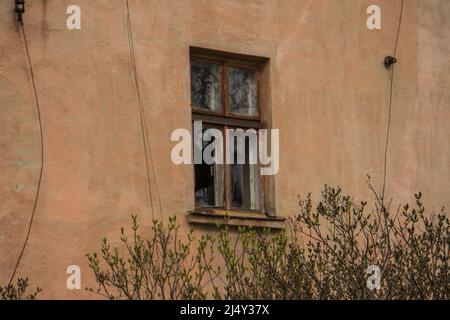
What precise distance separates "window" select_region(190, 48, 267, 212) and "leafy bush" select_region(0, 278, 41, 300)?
2.54 m

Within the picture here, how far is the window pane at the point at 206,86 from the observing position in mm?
18766

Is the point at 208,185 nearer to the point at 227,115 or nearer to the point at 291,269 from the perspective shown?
the point at 227,115

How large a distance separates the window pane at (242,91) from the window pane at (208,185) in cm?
64

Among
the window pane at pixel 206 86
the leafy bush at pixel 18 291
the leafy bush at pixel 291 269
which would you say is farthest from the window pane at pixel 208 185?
the leafy bush at pixel 18 291

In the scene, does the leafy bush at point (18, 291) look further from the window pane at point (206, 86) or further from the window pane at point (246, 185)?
the window pane at point (206, 86)

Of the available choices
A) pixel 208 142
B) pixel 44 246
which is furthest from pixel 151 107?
pixel 44 246

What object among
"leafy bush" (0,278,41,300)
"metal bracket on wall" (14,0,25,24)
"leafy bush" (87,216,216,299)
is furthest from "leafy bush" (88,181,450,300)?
"metal bracket on wall" (14,0,25,24)

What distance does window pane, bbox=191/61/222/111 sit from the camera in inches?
739

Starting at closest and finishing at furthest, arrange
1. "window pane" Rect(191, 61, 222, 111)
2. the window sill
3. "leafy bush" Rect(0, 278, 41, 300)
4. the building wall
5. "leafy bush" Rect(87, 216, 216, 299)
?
"leafy bush" Rect(87, 216, 216, 299)
"leafy bush" Rect(0, 278, 41, 300)
the building wall
the window sill
"window pane" Rect(191, 61, 222, 111)

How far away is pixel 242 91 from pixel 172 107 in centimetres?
109

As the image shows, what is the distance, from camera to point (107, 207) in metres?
17.6

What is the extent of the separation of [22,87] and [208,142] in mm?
2326

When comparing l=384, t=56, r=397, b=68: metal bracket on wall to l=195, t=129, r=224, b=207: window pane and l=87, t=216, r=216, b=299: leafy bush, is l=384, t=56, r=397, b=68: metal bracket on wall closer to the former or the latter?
l=195, t=129, r=224, b=207: window pane
